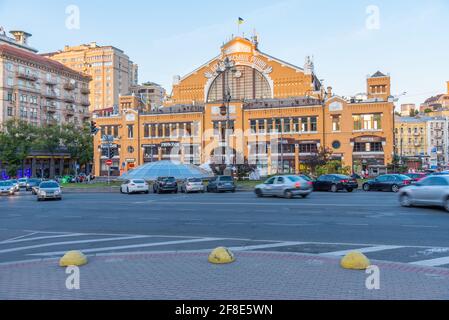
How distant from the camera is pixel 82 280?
25.5 feet

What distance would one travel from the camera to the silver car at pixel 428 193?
61.5 ft

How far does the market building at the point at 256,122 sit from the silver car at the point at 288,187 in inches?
1211

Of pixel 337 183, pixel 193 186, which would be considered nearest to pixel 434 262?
pixel 337 183

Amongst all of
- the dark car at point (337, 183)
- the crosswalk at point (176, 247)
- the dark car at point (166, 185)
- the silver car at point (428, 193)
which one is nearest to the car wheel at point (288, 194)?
the silver car at point (428, 193)

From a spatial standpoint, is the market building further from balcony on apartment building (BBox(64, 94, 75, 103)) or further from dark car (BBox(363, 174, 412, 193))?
dark car (BBox(363, 174, 412, 193))

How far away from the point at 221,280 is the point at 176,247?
14.3 feet

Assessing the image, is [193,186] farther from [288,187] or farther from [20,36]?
[20,36]

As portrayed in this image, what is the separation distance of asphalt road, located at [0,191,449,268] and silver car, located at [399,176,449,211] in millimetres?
509

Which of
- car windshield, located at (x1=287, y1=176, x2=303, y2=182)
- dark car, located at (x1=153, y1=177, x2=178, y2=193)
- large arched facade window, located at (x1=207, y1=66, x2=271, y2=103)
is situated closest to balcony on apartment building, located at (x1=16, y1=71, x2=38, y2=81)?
large arched facade window, located at (x1=207, y1=66, x2=271, y2=103)

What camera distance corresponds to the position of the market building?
63094mm

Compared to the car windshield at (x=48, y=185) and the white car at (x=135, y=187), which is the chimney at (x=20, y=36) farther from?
the car windshield at (x=48, y=185)
